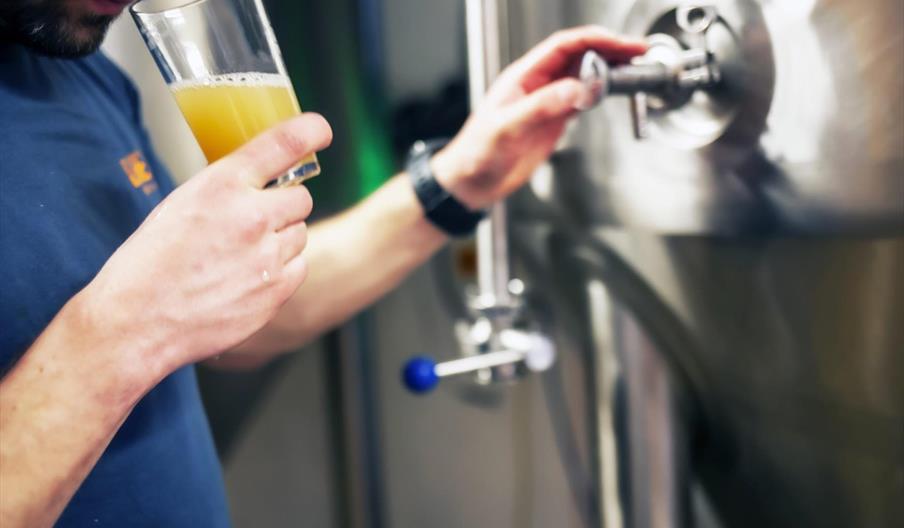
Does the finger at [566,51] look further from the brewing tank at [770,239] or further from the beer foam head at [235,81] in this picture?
the beer foam head at [235,81]

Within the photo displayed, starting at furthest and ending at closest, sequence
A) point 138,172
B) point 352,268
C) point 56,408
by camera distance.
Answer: point 352,268 < point 138,172 < point 56,408

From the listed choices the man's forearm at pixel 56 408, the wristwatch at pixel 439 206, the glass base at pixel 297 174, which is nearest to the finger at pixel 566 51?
the wristwatch at pixel 439 206

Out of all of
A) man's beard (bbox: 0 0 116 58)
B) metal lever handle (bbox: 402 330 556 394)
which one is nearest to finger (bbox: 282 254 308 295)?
man's beard (bbox: 0 0 116 58)

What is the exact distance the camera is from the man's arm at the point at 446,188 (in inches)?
25.3

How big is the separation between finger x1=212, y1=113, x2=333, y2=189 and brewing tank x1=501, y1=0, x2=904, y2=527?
0.28 m

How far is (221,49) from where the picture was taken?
1.54 feet

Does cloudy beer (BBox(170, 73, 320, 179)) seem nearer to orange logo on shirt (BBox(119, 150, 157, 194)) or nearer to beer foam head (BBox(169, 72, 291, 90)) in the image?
beer foam head (BBox(169, 72, 291, 90))

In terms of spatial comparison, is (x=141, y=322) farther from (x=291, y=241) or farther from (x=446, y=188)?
(x=446, y=188)

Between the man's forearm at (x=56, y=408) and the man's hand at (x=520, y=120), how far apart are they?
0.36 metres

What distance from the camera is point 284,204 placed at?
456 millimetres

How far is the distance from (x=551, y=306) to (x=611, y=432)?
0.15 meters

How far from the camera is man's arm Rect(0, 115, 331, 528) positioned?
1.32ft

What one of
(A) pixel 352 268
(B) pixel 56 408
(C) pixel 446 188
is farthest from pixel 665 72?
(B) pixel 56 408

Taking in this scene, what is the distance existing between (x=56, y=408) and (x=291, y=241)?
0.51ft
